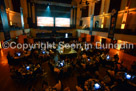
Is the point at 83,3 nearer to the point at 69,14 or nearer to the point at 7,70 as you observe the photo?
the point at 7,70

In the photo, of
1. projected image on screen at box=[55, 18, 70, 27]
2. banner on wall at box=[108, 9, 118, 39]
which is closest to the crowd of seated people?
banner on wall at box=[108, 9, 118, 39]

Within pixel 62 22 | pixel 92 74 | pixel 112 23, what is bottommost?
pixel 92 74

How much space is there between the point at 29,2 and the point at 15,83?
16062mm

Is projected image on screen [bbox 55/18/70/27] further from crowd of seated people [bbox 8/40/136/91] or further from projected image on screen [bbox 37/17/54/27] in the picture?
crowd of seated people [bbox 8/40/136/91]

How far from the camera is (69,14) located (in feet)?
60.2

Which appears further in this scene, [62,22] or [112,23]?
[62,22]

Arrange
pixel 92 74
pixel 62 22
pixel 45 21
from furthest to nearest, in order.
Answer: pixel 62 22 < pixel 45 21 < pixel 92 74

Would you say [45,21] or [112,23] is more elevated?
[45,21]

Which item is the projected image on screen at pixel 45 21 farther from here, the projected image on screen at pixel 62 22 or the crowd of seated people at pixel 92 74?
the crowd of seated people at pixel 92 74

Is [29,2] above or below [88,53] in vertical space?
above

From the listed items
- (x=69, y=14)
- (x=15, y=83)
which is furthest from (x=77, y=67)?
(x=69, y=14)

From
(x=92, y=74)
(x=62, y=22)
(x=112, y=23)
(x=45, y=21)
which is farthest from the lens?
(x=62, y=22)

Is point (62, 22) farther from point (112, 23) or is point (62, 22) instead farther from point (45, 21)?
point (112, 23)

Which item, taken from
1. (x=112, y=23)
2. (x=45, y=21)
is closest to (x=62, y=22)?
(x=45, y=21)
